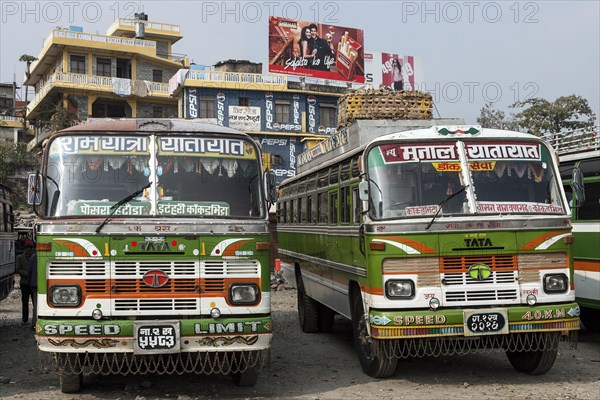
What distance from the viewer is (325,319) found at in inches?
508

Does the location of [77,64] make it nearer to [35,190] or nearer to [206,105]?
[206,105]

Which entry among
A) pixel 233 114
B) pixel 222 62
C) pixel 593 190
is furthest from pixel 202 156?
pixel 222 62

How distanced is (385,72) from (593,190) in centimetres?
3638

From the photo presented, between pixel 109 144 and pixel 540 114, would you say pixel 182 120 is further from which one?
pixel 540 114

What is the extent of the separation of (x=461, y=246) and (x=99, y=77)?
41.4m

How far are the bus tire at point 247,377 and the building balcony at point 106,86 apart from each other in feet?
132

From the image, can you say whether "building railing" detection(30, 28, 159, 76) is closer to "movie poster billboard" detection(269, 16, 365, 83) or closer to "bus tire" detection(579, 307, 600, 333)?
"movie poster billboard" detection(269, 16, 365, 83)

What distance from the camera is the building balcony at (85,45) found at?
1805 inches

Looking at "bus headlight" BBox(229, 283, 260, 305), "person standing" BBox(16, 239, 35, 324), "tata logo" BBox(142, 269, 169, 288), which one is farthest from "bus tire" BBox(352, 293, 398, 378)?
"person standing" BBox(16, 239, 35, 324)

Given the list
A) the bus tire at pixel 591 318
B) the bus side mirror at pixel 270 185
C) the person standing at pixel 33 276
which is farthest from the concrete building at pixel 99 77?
the bus side mirror at pixel 270 185

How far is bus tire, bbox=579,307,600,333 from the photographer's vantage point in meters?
12.4

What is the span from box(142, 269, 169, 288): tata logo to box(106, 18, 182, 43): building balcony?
48.4 metres

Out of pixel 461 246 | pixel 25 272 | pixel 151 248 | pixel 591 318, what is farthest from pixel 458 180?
pixel 25 272

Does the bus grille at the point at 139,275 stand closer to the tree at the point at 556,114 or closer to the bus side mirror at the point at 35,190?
the bus side mirror at the point at 35,190
